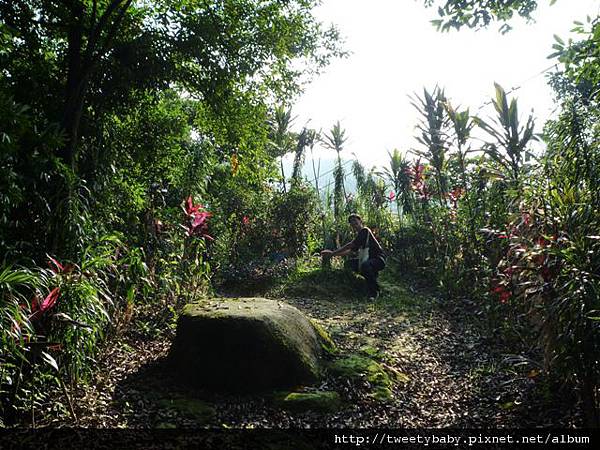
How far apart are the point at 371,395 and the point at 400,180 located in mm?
8080

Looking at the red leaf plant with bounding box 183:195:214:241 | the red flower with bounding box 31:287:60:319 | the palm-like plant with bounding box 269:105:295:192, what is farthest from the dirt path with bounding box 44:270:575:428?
the palm-like plant with bounding box 269:105:295:192

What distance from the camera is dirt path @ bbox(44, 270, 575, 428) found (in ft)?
9.93

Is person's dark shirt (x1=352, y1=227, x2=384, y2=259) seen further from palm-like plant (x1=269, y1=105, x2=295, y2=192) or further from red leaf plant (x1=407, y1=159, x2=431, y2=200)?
palm-like plant (x1=269, y1=105, x2=295, y2=192)

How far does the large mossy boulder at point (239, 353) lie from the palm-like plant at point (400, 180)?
7.13 m

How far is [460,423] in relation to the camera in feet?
10.7

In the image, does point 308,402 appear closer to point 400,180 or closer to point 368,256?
point 368,256

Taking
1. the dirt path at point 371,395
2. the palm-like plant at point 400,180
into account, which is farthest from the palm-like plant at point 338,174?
the dirt path at point 371,395

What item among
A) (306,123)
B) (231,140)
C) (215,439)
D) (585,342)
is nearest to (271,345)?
(215,439)

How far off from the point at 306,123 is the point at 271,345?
35.3 feet

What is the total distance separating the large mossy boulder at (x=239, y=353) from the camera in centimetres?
346

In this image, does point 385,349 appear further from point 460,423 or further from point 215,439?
point 215,439

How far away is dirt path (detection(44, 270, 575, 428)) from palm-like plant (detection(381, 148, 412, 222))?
19.3 ft

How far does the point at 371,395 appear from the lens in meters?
3.61

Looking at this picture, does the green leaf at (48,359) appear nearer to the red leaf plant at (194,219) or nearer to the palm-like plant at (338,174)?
the red leaf plant at (194,219)
